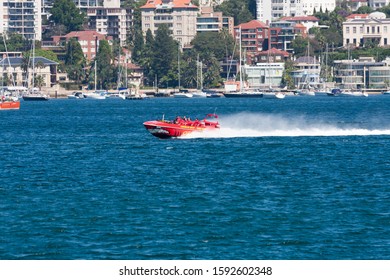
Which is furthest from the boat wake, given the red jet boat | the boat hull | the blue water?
the boat hull

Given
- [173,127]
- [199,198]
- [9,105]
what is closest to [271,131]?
[173,127]

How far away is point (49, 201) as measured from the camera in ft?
164

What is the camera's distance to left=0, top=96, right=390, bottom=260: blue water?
131 ft

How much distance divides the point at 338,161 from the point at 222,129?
19.9 meters

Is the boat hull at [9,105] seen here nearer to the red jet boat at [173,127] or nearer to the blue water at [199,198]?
the blue water at [199,198]

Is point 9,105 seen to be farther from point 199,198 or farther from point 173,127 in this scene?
point 199,198

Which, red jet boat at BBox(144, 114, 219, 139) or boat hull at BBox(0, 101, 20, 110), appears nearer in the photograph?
red jet boat at BBox(144, 114, 219, 139)

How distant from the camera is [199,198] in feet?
166

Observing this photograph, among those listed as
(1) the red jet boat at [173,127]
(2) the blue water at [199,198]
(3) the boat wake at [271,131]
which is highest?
(1) the red jet boat at [173,127]

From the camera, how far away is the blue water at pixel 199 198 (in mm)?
39875

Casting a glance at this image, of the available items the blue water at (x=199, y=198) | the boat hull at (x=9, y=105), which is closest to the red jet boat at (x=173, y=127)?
the blue water at (x=199, y=198)

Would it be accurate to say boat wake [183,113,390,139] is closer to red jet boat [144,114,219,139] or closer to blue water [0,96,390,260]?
blue water [0,96,390,260]

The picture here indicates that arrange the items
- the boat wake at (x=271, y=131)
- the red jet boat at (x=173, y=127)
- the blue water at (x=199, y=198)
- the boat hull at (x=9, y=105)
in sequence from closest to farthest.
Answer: the blue water at (x=199, y=198)
the red jet boat at (x=173, y=127)
the boat wake at (x=271, y=131)
the boat hull at (x=9, y=105)

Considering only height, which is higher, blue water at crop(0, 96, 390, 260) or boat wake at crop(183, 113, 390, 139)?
boat wake at crop(183, 113, 390, 139)
